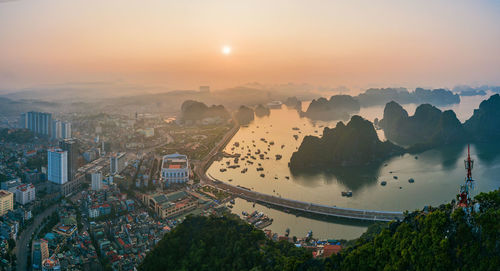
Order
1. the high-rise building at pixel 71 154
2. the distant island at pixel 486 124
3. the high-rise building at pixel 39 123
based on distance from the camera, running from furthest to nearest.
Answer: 1. the distant island at pixel 486 124
2. the high-rise building at pixel 39 123
3. the high-rise building at pixel 71 154

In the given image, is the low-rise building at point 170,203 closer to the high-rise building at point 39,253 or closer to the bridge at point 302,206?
the bridge at point 302,206

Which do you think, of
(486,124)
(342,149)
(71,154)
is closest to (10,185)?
(71,154)

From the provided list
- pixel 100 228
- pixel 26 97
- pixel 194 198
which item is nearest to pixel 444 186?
pixel 194 198

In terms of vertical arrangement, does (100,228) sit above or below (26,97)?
below

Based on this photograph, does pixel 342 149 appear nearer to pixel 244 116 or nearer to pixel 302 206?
pixel 302 206

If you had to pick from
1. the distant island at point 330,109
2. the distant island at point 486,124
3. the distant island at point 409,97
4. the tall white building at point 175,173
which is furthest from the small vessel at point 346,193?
the distant island at point 409,97

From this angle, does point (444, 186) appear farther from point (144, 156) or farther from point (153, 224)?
point (144, 156)
